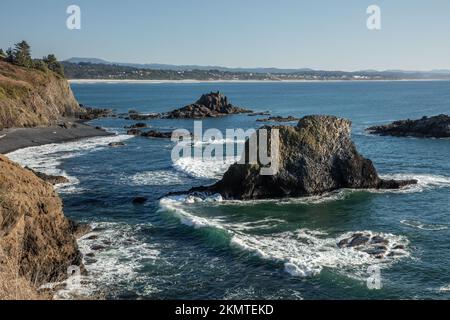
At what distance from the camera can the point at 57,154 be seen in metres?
58.8

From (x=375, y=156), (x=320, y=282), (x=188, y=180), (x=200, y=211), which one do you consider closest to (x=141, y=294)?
(x=320, y=282)

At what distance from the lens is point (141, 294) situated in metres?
21.7

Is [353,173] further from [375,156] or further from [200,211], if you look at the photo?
[375,156]

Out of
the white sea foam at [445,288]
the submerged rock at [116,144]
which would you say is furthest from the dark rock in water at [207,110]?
the white sea foam at [445,288]

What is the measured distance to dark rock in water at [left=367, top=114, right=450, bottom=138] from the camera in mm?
70188

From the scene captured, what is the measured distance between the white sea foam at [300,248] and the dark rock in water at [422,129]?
47.0m

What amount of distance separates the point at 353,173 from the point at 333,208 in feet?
20.5

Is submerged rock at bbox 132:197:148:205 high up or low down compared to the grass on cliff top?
down

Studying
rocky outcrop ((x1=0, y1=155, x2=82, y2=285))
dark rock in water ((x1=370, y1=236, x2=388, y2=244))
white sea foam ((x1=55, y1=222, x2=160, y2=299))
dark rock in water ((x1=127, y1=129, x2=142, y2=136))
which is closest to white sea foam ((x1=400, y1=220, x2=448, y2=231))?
dark rock in water ((x1=370, y1=236, x2=388, y2=244))

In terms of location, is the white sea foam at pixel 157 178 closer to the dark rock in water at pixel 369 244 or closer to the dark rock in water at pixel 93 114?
the dark rock in water at pixel 369 244

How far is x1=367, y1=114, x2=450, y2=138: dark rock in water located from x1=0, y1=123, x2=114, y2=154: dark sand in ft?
148

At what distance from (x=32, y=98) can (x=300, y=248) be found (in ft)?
231

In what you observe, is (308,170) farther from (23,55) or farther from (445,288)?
(23,55)

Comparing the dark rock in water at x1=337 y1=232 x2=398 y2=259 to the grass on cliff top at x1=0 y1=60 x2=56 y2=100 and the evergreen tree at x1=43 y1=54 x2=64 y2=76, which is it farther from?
the evergreen tree at x1=43 y1=54 x2=64 y2=76
